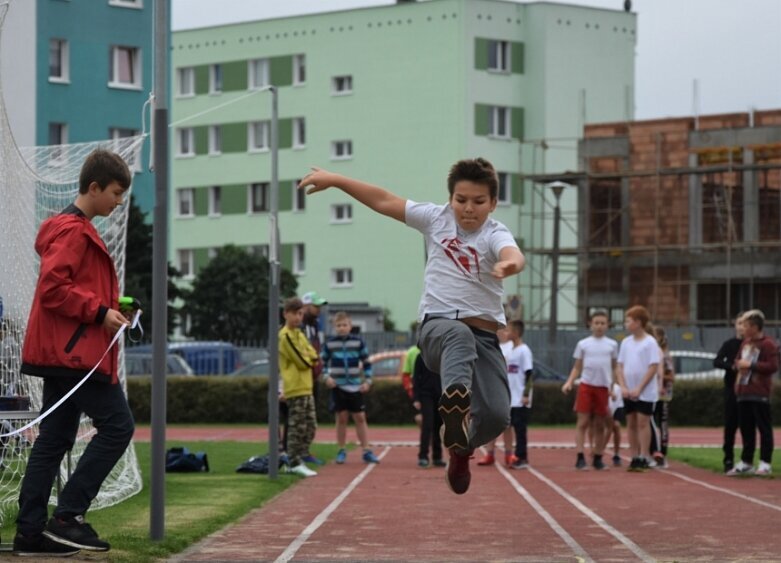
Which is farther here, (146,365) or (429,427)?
(146,365)

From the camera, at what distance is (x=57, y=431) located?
9211 millimetres

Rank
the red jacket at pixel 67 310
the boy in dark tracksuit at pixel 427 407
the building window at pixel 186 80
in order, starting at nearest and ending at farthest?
the red jacket at pixel 67 310 → the boy in dark tracksuit at pixel 427 407 → the building window at pixel 186 80

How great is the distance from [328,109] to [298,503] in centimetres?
5781

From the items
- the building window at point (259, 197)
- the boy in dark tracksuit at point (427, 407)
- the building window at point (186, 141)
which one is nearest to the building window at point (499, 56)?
the building window at point (259, 197)

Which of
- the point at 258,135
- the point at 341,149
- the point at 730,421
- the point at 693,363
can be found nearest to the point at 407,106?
the point at 341,149

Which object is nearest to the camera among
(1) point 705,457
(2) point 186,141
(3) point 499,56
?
(1) point 705,457

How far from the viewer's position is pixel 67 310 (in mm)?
8938

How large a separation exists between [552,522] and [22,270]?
4.54 metres

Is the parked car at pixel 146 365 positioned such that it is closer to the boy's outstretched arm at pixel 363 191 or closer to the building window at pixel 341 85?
the boy's outstretched arm at pixel 363 191

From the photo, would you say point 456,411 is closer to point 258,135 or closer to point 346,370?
point 346,370

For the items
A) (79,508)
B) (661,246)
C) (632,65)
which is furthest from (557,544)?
(632,65)

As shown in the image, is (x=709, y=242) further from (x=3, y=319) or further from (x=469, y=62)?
(x=3, y=319)

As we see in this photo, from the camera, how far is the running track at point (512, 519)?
10148mm

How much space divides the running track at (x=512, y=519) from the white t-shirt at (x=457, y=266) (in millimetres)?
1516
